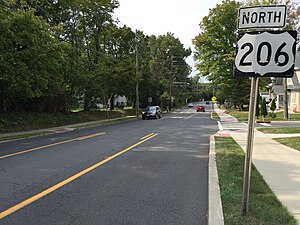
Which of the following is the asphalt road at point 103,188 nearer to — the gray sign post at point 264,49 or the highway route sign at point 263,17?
the gray sign post at point 264,49

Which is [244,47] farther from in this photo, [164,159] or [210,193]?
[164,159]

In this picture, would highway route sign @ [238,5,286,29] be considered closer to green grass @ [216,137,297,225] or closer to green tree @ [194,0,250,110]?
green grass @ [216,137,297,225]

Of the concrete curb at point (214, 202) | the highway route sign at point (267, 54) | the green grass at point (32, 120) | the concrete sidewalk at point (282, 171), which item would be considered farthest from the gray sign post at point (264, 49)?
the green grass at point (32, 120)

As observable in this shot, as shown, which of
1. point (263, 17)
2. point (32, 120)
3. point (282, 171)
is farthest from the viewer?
point (32, 120)

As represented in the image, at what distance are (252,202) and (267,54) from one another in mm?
2448

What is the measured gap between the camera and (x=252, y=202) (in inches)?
198

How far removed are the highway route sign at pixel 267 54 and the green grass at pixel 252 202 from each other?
6.47 ft

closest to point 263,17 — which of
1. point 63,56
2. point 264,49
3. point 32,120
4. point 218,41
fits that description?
point 264,49

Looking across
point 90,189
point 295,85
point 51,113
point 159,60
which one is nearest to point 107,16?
point 51,113

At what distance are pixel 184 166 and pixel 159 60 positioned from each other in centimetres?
6956

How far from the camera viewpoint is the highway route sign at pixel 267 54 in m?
3.88

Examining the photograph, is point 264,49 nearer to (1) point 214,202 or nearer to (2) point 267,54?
(2) point 267,54

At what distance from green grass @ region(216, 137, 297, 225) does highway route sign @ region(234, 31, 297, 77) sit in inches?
77.7

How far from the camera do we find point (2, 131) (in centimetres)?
1919
